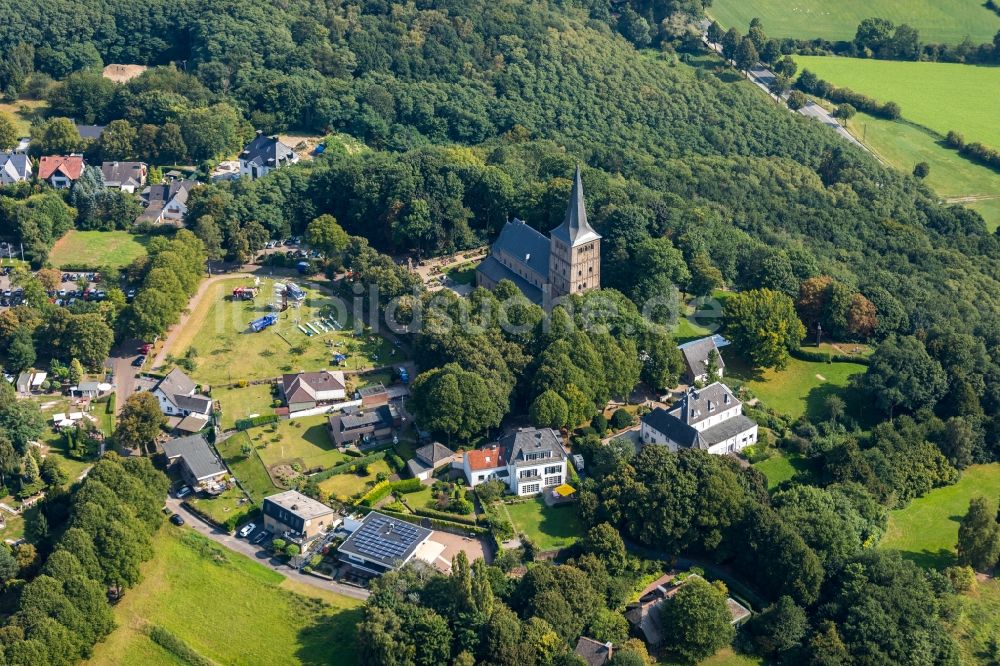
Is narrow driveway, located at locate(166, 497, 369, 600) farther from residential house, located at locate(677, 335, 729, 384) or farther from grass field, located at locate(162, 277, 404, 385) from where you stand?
residential house, located at locate(677, 335, 729, 384)

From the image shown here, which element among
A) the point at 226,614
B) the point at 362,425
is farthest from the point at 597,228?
the point at 226,614

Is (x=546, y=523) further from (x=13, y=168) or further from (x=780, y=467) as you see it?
(x=13, y=168)

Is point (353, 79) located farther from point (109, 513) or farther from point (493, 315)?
point (109, 513)

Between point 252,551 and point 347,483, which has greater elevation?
point 347,483

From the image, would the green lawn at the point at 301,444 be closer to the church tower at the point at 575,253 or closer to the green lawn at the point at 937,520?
the church tower at the point at 575,253

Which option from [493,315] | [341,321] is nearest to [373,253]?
[341,321]

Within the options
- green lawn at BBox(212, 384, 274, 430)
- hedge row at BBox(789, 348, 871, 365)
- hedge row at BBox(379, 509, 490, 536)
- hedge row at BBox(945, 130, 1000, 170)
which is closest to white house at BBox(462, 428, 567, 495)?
hedge row at BBox(379, 509, 490, 536)

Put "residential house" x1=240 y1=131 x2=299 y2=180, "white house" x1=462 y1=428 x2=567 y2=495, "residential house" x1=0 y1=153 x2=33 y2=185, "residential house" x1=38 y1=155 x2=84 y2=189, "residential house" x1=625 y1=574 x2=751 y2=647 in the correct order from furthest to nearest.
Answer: "residential house" x1=240 y1=131 x2=299 y2=180, "residential house" x1=0 y1=153 x2=33 y2=185, "residential house" x1=38 y1=155 x2=84 y2=189, "white house" x1=462 y1=428 x2=567 y2=495, "residential house" x1=625 y1=574 x2=751 y2=647
